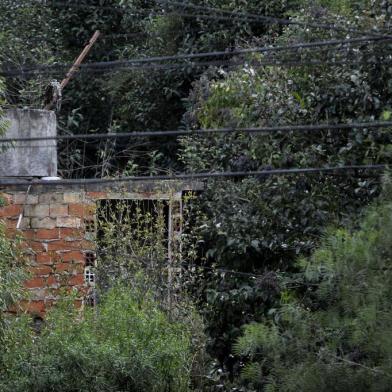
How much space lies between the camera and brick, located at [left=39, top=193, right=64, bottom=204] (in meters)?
11.1

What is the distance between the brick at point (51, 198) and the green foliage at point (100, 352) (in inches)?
84.9

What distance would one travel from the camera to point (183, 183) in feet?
37.1

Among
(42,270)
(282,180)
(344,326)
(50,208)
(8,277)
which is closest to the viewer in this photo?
(344,326)

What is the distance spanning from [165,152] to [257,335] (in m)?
10.7

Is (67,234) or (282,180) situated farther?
(67,234)

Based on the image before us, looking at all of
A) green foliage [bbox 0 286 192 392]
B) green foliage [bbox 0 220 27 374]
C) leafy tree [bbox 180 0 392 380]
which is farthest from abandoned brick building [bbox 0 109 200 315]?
green foliage [bbox 0 286 192 392]

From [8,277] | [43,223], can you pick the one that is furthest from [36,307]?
[8,277]

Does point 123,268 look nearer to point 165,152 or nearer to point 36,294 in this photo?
point 36,294

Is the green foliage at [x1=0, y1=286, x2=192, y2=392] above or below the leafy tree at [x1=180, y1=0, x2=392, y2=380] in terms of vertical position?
below

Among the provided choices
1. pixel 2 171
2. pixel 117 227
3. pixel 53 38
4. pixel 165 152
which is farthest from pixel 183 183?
pixel 53 38

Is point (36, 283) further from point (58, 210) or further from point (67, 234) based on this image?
point (58, 210)

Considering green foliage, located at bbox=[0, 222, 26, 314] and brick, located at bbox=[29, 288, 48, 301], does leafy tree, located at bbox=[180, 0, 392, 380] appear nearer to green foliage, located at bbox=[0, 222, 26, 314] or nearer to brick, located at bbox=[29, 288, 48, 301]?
brick, located at bbox=[29, 288, 48, 301]

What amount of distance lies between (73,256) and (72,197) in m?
0.66

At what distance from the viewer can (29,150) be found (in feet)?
A: 36.7
